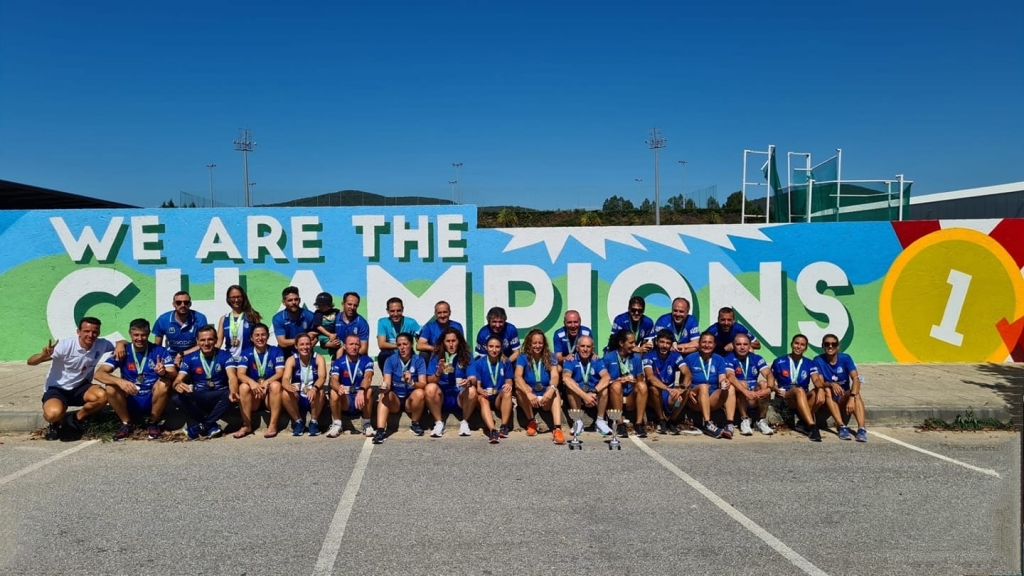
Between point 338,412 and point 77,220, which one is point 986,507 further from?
point 77,220

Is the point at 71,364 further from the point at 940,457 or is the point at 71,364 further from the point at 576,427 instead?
the point at 940,457

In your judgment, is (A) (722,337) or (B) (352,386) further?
(A) (722,337)

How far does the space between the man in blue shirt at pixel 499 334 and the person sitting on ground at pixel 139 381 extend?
11.2ft

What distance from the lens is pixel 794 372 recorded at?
741cm

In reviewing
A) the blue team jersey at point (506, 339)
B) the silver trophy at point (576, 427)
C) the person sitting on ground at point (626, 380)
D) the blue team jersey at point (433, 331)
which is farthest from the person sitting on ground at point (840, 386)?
the blue team jersey at point (433, 331)

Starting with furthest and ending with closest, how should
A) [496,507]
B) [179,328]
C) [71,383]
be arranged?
[179,328] → [71,383] → [496,507]

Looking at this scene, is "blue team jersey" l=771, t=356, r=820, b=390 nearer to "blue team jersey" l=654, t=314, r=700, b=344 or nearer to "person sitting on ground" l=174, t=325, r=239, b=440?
"blue team jersey" l=654, t=314, r=700, b=344

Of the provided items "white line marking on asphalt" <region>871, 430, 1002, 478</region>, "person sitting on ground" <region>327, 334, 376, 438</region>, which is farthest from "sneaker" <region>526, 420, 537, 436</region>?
"white line marking on asphalt" <region>871, 430, 1002, 478</region>

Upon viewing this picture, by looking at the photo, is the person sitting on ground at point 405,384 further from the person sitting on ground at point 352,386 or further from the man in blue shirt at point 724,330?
the man in blue shirt at point 724,330

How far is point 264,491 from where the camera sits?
525 cm

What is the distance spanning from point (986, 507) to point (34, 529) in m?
7.05

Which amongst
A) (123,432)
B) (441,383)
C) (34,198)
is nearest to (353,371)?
(441,383)

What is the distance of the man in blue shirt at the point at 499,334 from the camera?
7.68 m

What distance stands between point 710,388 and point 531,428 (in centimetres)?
211
